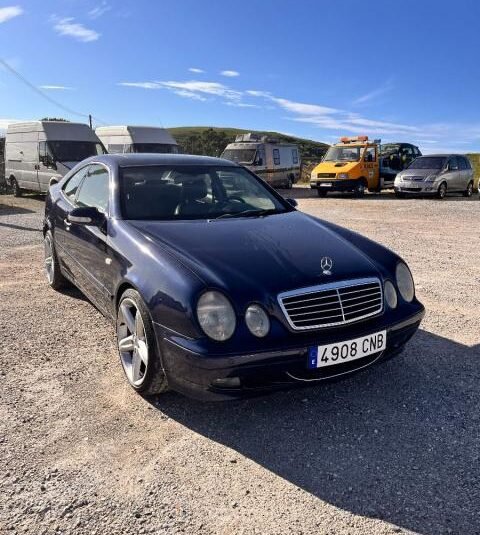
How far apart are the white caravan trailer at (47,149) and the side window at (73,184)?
10183mm

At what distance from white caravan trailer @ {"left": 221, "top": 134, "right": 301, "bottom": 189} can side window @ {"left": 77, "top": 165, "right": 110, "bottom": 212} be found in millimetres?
15060

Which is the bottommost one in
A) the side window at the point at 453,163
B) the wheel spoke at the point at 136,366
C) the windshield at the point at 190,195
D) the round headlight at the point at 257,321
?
the wheel spoke at the point at 136,366

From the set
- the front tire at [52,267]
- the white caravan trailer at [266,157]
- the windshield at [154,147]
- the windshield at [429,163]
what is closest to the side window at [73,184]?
the front tire at [52,267]

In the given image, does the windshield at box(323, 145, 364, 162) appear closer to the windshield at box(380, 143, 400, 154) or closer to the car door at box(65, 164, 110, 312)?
the windshield at box(380, 143, 400, 154)

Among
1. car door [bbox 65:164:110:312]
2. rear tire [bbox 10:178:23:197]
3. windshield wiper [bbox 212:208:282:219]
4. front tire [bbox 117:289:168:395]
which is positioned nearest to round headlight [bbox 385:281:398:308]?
windshield wiper [bbox 212:208:282:219]

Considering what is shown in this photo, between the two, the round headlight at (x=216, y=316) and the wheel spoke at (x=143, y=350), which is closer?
the round headlight at (x=216, y=316)


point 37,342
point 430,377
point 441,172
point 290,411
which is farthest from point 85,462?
point 441,172

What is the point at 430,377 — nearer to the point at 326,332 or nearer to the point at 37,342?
→ the point at 326,332

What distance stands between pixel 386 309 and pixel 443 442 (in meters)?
0.81

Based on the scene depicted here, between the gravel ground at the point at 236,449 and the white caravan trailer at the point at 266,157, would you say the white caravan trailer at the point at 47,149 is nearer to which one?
the white caravan trailer at the point at 266,157

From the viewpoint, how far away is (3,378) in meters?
3.54

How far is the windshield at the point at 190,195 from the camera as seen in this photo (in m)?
3.92

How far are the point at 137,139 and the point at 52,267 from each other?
13.5 metres

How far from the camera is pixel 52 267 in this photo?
5.56 m
